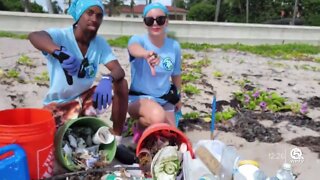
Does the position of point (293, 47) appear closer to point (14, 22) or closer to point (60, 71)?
point (14, 22)

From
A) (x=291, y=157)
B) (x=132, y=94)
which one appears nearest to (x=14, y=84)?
(x=132, y=94)

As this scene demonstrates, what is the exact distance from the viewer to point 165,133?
2.96 metres

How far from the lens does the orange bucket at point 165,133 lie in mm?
2811

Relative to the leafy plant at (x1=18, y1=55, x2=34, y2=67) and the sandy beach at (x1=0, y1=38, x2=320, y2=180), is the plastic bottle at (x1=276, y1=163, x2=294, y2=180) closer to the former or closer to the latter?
the sandy beach at (x1=0, y1=38, x2=320, y2=180)

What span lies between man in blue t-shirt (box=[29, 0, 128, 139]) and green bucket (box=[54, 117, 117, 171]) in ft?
0.32

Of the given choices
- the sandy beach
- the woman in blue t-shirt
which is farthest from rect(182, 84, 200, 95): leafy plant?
the woman in blue t-shirt

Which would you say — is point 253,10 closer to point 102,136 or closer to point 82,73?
point 82,73

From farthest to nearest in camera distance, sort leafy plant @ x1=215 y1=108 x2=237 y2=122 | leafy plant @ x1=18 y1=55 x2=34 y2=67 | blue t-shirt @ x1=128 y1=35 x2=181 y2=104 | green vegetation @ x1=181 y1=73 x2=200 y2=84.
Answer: leafy plant @ x1=18 y1=55 x2=34 y2=67, green vegetation @ x1=181 y1=73 x2=200 y2=84, leafy plant @ x1=215 y1=108 x2=237 y2=122, blue t-shirt @ x1=128 y1=35 x2=181 y2=104

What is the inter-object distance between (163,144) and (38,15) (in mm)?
10817

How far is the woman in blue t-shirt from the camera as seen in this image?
3.23 m

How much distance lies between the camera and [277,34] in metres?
16.1

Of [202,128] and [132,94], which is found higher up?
[132,94]

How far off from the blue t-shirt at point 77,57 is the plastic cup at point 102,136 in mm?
401

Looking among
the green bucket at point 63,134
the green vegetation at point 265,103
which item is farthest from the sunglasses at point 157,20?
the green vegetation at point 265,103
